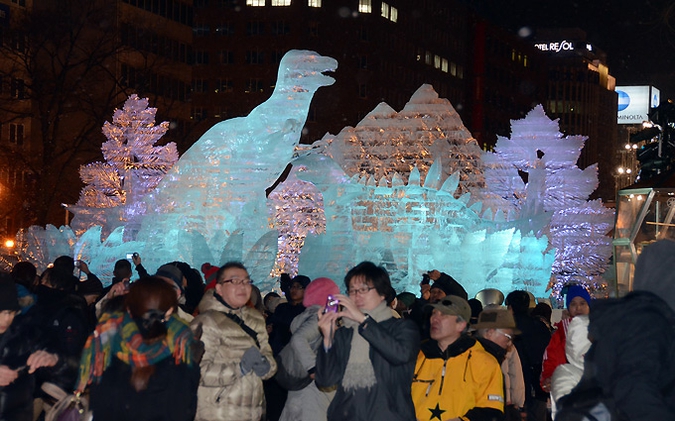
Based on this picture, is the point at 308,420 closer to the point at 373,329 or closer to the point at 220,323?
the point at 220,323

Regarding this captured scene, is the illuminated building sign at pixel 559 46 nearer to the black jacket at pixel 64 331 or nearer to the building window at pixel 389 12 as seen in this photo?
the building window at pixel 389 12

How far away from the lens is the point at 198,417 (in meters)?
6.91

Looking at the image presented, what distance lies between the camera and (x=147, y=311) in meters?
6.18

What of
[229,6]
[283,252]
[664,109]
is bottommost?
[283,252]

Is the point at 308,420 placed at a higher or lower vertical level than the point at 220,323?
lower

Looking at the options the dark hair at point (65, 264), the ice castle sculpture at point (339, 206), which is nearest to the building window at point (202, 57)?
the ice castle sculpture at point (339, 206)

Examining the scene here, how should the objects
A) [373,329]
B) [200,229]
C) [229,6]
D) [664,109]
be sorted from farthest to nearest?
[229,6] → [200,229] → [664,109] → [373,329]

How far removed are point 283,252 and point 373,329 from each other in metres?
23.6

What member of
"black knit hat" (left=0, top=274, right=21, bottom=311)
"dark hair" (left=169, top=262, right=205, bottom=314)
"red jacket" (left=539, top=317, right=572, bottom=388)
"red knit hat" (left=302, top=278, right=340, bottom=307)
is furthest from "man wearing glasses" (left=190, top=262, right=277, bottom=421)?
"dark hair" (left=169, top=262, right=205, bottom=314)

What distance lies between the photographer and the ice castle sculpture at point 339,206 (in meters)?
24.9

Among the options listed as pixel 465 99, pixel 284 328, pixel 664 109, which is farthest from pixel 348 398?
pixel 465 99

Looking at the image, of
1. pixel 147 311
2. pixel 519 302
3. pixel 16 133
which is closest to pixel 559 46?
pixel 16 133

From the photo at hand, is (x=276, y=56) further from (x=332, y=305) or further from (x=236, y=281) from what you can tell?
(x=332, y=305)

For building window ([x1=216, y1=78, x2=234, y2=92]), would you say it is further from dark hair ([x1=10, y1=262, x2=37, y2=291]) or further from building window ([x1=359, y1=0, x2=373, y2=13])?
dark hair ([x1=10, y1=262, x2=37, y2=291])
